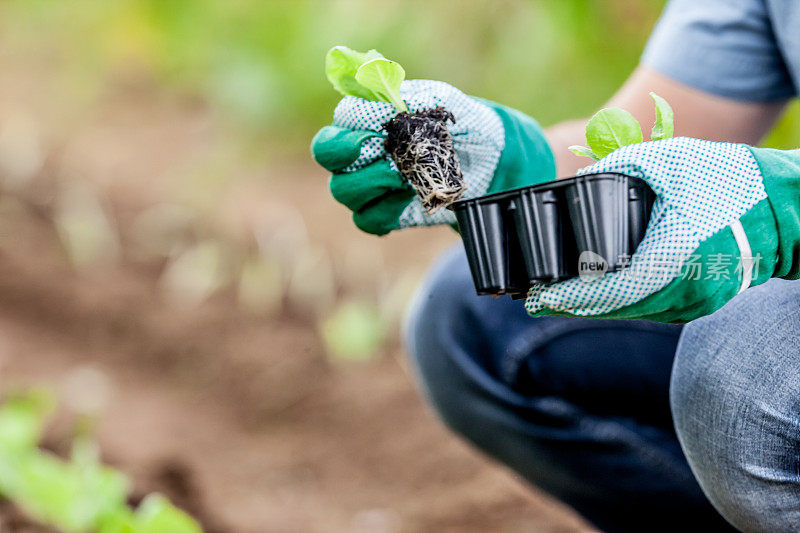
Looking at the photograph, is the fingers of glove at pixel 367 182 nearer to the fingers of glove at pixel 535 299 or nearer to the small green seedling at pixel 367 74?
the small green seedling at pixel 367 74

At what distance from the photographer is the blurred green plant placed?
0.87 metres

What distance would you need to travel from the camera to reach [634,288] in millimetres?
→ 545

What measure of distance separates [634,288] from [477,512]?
81 centimetres

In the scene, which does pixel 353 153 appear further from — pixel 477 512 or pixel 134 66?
pixel 134 66

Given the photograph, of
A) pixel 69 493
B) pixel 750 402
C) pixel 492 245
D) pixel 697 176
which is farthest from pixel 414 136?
A: pixel 69 493

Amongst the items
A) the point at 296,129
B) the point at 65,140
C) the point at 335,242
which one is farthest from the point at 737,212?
the point at 65,140

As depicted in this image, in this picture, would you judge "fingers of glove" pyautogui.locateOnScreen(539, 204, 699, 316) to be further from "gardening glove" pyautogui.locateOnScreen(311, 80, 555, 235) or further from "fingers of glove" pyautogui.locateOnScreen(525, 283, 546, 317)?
"gardening glove" pyautogui.locateOnScreen(311, 80, 555, 235)

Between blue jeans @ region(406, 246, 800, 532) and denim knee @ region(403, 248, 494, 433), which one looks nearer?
blue jeans @ region(406, 246, 800, 532)

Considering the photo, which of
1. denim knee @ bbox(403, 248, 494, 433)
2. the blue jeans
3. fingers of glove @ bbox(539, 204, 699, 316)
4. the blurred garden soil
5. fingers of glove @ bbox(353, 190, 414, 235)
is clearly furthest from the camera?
the blurred garden soil

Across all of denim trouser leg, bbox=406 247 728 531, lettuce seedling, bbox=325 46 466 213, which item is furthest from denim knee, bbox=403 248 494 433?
lettuce seedling, bbox=325 46 466 213

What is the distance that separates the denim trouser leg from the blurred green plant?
0.42m

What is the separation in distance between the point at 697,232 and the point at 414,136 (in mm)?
269

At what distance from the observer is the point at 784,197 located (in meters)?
0.57

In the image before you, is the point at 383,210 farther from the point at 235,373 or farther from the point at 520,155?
the point at 235,373
